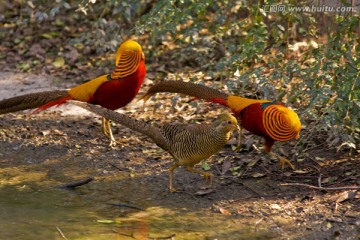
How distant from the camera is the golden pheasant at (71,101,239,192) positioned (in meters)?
5.38

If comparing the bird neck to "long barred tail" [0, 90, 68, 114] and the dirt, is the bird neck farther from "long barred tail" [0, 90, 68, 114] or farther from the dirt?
"long barred tail" [0, 90, 68, 114]

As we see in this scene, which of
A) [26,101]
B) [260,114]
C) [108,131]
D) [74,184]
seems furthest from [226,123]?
[26,101]

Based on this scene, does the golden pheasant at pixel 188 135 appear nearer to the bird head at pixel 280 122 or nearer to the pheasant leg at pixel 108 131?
the bird head at pixel 280 122

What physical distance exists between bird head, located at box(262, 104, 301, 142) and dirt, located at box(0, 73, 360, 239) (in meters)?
0.40

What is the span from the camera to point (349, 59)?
561cm

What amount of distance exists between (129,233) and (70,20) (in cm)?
547

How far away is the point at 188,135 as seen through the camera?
18.0 ft

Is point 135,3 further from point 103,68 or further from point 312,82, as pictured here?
point 312,82

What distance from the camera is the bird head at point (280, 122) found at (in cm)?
550

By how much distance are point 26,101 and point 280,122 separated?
7.39ft

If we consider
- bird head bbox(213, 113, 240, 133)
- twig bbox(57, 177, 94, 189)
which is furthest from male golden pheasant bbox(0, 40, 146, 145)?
bird head bbox(213, 113, 240, 133)

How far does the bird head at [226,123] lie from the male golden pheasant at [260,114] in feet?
1.31

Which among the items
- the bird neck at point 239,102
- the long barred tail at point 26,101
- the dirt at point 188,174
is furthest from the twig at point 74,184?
the bird neck at point 239,102

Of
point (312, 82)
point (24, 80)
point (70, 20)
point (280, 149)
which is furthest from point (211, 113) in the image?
point (70, 20)
